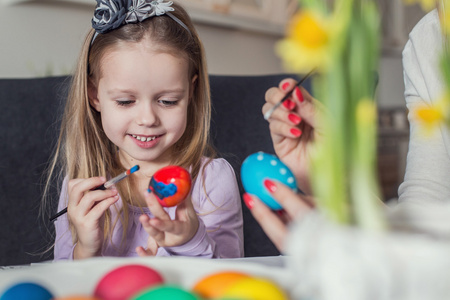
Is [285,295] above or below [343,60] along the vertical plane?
below

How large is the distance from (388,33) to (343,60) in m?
4.41

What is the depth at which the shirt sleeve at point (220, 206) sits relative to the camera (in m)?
1.42

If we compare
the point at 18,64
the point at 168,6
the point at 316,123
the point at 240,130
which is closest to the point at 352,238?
the point at 316,123

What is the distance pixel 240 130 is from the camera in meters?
1.63

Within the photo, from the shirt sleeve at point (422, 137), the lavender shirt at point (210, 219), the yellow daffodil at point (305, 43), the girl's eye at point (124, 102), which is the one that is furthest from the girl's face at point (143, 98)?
the yellow daffodil at point (305, 43)

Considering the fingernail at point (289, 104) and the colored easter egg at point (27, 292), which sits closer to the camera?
the colored easter egg at point (27, 292)

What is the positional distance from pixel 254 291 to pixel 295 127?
55 cm

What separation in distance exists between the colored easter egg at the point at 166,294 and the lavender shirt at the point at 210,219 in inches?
35.9

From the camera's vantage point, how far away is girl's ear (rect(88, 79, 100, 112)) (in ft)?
4.73

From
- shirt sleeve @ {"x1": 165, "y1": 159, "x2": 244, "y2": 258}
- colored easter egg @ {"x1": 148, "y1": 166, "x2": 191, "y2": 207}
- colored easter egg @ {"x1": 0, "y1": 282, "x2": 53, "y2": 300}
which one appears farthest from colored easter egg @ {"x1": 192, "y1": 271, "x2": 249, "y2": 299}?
shirt sleeve @ {"x1": 165, "y1": 159, "x2": 244, "y2": 258}

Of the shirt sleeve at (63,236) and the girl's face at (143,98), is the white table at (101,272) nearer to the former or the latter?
the girl's face at (143,98)

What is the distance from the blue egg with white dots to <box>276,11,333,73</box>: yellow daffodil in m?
0.45

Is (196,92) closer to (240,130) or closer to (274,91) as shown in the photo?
(240,130)

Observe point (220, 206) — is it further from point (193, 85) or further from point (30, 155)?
point (30, 155)
